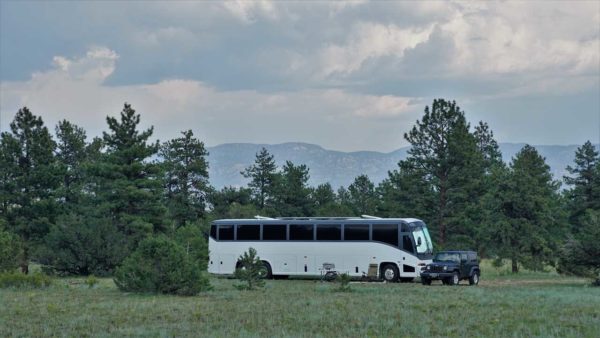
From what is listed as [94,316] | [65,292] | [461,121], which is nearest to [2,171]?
[65,292]

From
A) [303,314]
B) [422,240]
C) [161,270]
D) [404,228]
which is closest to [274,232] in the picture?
[404,228]

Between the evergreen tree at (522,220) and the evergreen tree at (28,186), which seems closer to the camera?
the evergreen tree at (522,220)

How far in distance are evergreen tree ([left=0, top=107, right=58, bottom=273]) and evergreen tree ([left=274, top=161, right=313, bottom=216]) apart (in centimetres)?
2412

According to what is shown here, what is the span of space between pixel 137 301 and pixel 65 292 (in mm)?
5242

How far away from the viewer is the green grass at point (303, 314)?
17203mm

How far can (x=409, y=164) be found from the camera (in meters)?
58.7

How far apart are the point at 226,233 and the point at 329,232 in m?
5.76

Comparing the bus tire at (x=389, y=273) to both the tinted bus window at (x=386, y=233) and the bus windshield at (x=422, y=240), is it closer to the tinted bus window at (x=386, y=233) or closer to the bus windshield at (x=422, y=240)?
the tinted bus window at (x=386, y=233)

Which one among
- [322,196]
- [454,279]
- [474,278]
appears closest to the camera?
[454,279]

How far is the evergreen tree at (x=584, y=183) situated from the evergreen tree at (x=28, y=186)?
4573cm

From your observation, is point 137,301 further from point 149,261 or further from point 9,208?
point 9,208

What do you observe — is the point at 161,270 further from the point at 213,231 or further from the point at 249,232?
the point at 213,231

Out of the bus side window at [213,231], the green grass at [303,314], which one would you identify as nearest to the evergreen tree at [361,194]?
the bus side window at [213,231]

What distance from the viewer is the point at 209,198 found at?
77500 mm
